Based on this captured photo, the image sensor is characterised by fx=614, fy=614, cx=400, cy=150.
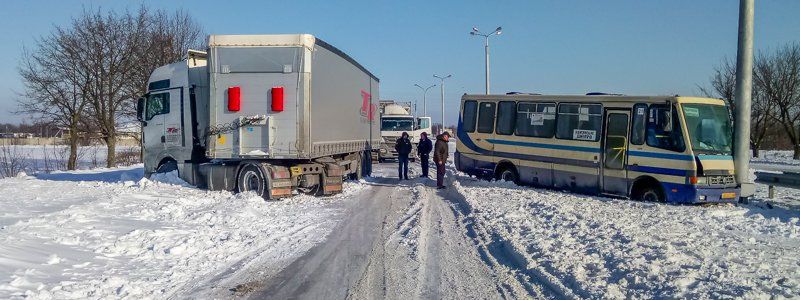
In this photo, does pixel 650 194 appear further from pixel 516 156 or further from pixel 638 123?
pixel 516 156

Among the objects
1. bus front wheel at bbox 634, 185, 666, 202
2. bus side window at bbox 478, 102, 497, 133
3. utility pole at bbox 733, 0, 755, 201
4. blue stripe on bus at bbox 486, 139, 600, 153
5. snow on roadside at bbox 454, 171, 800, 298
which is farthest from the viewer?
bus side window at bbox 478, 102, 497, 133

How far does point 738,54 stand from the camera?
551 inches

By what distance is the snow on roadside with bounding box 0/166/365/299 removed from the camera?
666cm

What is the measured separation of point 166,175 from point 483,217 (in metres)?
9.31

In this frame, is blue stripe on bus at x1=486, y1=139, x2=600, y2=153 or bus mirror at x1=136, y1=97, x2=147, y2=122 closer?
blue stripe on bus at x1=486, y1=139, x2=600, y2=153

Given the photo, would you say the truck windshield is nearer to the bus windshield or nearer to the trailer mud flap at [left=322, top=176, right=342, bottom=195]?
the trailer mud flap at [left=322, top=176, right=342, bottom=195]

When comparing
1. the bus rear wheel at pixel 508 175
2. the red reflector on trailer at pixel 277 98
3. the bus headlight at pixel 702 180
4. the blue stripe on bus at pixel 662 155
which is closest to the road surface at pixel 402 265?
the red reflector on trailer at pixel 277 98

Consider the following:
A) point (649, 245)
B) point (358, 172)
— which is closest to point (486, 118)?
point (358, 172)

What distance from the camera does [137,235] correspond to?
929cm

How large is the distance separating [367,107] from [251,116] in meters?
8.98

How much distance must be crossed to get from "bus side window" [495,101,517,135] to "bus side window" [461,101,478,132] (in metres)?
1.01

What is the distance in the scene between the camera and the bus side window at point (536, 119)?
54.7 ft

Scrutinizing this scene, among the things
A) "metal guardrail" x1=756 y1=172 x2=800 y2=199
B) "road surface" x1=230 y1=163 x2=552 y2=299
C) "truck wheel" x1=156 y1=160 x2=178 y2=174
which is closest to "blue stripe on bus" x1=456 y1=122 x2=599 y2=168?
"metal guardrail" x1=756 y1=172 x2=800 y2=199

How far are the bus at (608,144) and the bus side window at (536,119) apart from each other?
0.03m
